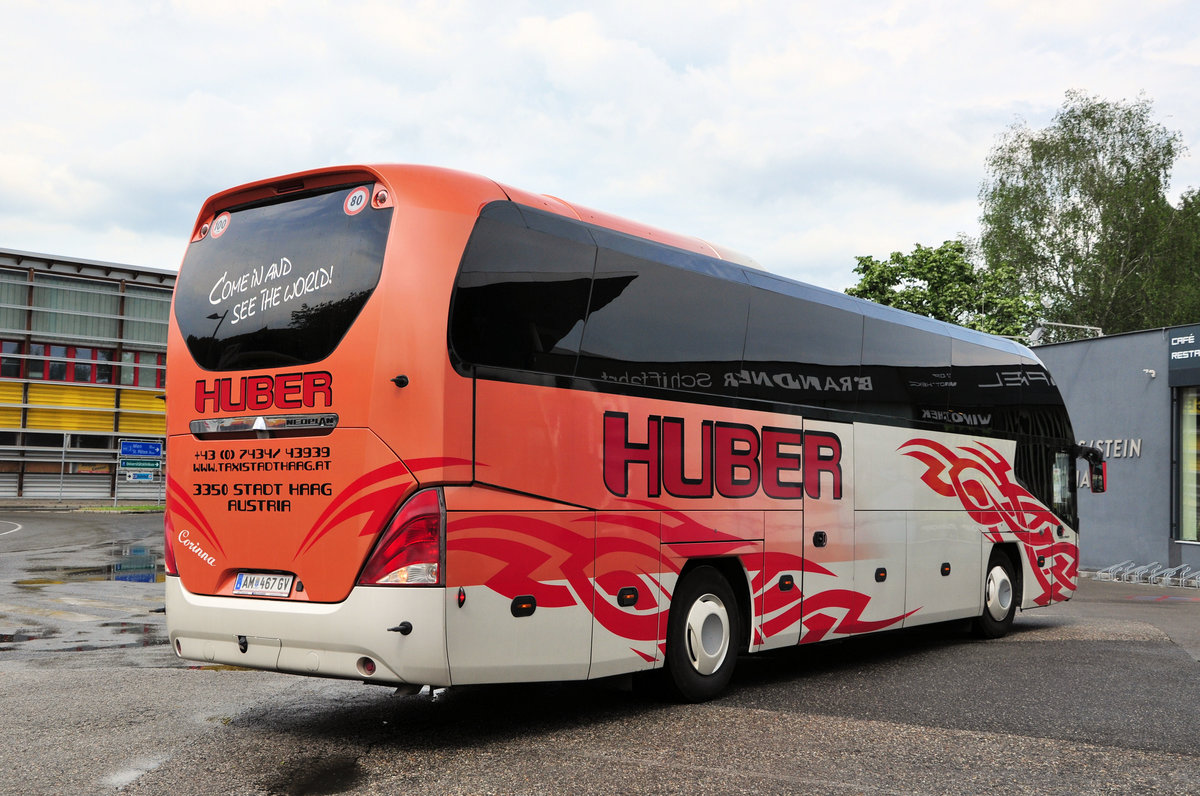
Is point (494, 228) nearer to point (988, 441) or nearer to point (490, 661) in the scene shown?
point (490, 661)

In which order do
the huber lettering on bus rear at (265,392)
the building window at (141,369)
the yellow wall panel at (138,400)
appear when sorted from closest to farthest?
1. the huber lettering on bus rear at (265,392)
2. the yellow wall panel at (138,400)
3. the building window at (141,369)

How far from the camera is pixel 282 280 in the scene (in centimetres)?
683

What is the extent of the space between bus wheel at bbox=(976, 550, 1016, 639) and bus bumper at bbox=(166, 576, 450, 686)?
8082 mm

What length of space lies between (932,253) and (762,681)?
38747 millimetres

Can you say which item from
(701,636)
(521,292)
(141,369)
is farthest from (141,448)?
(521,292)

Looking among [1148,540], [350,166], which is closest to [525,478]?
[350,166]

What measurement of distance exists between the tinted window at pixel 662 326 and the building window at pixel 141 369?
4422 centimetres

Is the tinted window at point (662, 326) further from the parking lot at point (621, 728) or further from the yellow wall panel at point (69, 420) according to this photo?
the yellow wall panel at point (69, 420)

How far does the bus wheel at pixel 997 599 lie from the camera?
491 inches

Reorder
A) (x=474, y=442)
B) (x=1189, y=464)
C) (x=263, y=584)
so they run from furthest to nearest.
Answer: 1. (x=1189, y=464)
2. (x=263, y=584)
3. (x=474, y=442)

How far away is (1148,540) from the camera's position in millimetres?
25422

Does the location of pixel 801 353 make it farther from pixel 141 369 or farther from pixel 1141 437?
pixel 141 369

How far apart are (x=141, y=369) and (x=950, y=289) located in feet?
113

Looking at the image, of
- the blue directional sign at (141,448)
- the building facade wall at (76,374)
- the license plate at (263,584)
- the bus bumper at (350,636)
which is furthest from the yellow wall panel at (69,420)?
the bus bumper at (350,636)
